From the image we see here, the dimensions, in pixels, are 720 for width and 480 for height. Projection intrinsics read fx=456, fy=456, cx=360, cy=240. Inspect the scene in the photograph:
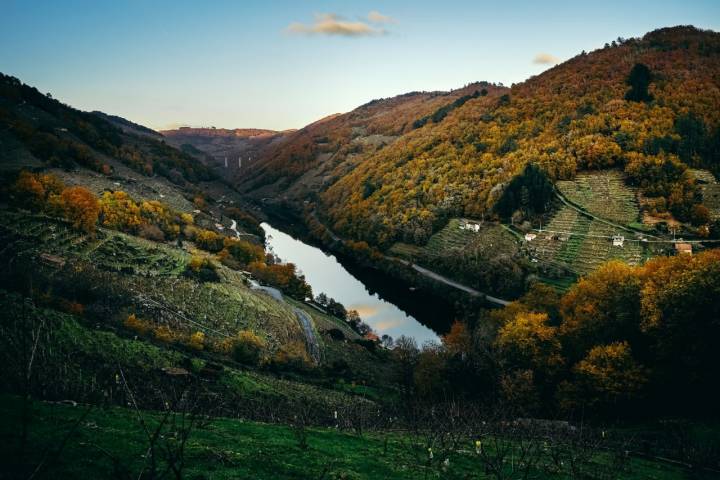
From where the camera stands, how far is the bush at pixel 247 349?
4206cm

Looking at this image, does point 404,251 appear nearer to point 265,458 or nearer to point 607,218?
point 607,218

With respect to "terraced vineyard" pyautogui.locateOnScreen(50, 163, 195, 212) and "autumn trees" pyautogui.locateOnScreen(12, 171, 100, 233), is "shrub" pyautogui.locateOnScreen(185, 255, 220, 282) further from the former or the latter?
"terraced vineyard" pyautogui.locateOnScreen(50, 163, 195, 212)

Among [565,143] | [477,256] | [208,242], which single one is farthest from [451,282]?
[208,242]

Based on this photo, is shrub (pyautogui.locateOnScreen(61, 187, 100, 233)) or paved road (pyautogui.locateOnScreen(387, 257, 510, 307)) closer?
shrub (pyautogui.locateOnScreen(61, 187, 100, 233))

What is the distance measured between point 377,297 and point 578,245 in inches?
1406

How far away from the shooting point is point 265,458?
50.1 ft

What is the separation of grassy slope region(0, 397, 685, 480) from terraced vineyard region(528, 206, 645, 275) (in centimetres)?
5049

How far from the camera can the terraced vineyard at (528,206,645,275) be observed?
2630 inches

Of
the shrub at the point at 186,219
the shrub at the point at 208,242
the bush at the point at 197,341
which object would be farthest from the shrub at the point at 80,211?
the bush at the point at 197,341

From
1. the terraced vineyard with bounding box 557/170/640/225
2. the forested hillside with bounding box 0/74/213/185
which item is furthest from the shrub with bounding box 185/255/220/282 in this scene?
the terraced vineyard with bounding box 557/170/640/225

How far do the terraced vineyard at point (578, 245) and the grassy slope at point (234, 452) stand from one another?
1988 inches

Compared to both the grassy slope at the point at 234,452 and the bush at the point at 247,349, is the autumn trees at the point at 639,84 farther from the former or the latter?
the grassy slope at the point at 234,452

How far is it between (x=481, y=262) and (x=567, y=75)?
74.8 metres

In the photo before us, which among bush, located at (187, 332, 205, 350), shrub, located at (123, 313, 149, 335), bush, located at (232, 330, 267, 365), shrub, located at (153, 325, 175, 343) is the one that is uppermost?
shrub, located at (123, 313, 149, 335)
